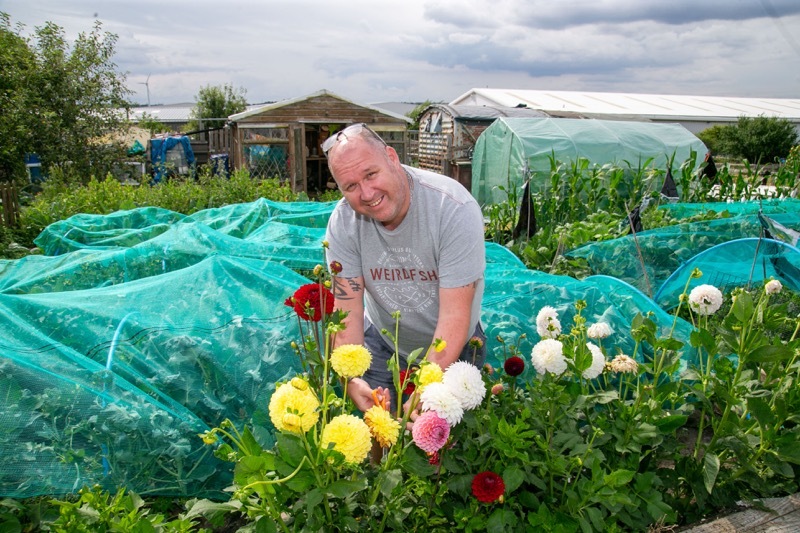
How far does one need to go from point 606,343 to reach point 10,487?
248cm

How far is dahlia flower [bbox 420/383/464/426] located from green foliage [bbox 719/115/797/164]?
24.8 m

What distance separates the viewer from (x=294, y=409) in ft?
3.50

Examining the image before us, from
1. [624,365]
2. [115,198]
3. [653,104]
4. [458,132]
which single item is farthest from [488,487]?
[653,104]

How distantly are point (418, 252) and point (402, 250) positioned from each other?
0.06 m

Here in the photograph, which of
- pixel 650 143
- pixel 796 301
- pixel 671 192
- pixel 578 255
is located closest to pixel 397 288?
pixel 578 255

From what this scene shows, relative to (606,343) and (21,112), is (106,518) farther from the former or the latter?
(21,112)

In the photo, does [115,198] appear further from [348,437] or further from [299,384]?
[348,437]

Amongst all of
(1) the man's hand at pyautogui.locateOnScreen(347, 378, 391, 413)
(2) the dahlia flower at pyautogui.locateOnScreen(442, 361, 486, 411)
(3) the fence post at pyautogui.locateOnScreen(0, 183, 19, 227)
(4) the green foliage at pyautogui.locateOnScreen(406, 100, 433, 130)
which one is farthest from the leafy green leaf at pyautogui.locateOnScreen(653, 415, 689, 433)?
(4) the green foliage at pyautogui.locateOnScreen(406, 100, 433, 130)

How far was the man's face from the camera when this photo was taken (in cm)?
161

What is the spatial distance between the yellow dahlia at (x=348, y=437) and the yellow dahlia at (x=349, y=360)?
11 centimetres

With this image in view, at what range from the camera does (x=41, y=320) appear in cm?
223

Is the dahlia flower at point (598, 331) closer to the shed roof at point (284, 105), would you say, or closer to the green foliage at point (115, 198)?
the green foliage at point (115, 198)

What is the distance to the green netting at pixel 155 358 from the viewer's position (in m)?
1.80

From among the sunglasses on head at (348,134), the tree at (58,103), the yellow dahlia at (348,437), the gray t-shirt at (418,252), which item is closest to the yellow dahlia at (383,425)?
the yellow dahlia at (348,437)
